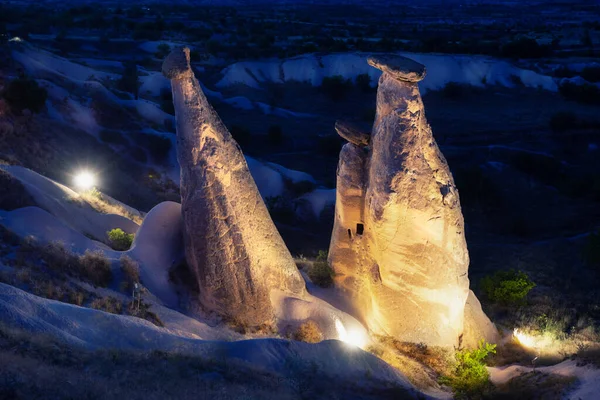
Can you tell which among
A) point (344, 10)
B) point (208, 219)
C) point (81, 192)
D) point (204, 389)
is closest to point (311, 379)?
point (204, 389)

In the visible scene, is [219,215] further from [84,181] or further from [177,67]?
[84,181]

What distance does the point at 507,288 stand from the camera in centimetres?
1205

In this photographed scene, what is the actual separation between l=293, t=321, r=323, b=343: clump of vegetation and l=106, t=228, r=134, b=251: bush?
456 centimetres

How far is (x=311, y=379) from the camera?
262 inches

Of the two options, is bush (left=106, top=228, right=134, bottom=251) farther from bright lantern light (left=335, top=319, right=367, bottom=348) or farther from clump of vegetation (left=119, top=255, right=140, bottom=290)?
bright lantern light (left=335, top=319, right=367, bottom=348)

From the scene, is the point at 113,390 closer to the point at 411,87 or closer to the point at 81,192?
the point at 411,87

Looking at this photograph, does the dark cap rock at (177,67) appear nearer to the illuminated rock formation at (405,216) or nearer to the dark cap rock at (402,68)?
the illuminated rock formation at (405,216)

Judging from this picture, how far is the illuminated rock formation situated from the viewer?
329 inches

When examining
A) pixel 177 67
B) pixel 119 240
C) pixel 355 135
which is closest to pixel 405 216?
pixel 355 135

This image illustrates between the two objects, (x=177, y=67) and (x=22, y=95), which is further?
(x=22, y=95)

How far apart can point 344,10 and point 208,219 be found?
9774 centimetres

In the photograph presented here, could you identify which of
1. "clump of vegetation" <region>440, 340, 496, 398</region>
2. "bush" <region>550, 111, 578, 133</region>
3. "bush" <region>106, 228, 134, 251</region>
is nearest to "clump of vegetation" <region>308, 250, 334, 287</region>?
"clump of vegetation" <region>440, 340, 496, 398</region>

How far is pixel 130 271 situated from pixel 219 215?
1769mm

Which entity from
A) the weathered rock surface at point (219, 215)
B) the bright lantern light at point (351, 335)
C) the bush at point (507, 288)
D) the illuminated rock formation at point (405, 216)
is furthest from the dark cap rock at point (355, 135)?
the bush at point (507, 288)
